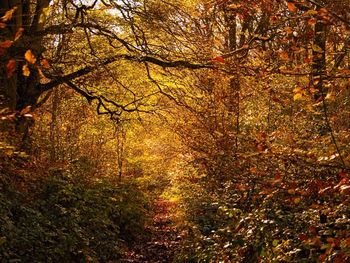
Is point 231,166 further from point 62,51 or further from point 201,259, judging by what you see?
point 62,51

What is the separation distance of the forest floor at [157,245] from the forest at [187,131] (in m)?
0.08

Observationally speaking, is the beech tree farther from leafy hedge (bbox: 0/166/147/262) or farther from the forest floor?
the forest floor

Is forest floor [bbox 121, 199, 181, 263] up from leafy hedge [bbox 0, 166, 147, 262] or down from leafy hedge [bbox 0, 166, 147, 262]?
down

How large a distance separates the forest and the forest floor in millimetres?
77

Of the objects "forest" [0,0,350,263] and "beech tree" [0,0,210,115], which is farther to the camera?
"beech tree" [0,0,210,115]

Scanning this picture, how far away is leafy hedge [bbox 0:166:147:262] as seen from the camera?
21.3 ft

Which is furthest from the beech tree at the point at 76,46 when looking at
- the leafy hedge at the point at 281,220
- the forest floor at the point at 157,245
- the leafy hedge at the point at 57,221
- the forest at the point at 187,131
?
the forest floor at the point at 157,245

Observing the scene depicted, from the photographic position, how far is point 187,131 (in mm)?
10555

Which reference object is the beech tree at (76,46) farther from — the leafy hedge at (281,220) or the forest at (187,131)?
the leafy hedge at (281,220)

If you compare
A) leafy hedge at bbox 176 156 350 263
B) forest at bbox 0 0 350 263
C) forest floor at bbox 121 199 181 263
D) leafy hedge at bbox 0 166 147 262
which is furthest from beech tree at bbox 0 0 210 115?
forest floor at bbox 121 199 181 263

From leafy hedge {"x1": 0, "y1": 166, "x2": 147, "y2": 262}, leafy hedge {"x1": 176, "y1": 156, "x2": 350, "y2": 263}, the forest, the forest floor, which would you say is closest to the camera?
leafy hedge {"x1": 176, "y1": 156, "x2": 350, "y2": 263}

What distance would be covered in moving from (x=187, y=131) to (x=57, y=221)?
4.02 meters

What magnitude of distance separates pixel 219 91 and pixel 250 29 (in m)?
5.25

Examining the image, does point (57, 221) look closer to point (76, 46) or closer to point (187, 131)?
point (187, 131)
